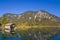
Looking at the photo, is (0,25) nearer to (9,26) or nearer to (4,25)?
(4,25)

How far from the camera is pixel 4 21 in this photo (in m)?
71.1

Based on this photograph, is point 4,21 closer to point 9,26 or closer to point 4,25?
point 4,25

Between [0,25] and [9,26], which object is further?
[0,25]

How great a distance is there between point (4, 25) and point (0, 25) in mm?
4140

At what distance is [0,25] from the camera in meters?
73.2

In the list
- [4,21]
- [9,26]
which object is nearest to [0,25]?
[4,21]

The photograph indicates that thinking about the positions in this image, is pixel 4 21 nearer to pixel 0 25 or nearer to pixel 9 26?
pixel 0 25

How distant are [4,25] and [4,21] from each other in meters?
2.16

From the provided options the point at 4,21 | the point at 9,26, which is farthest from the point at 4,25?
the point at 9,26

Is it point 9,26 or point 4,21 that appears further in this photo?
point 4,21

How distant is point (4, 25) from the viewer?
69.7 metres

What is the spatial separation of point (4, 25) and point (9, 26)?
6.95m
